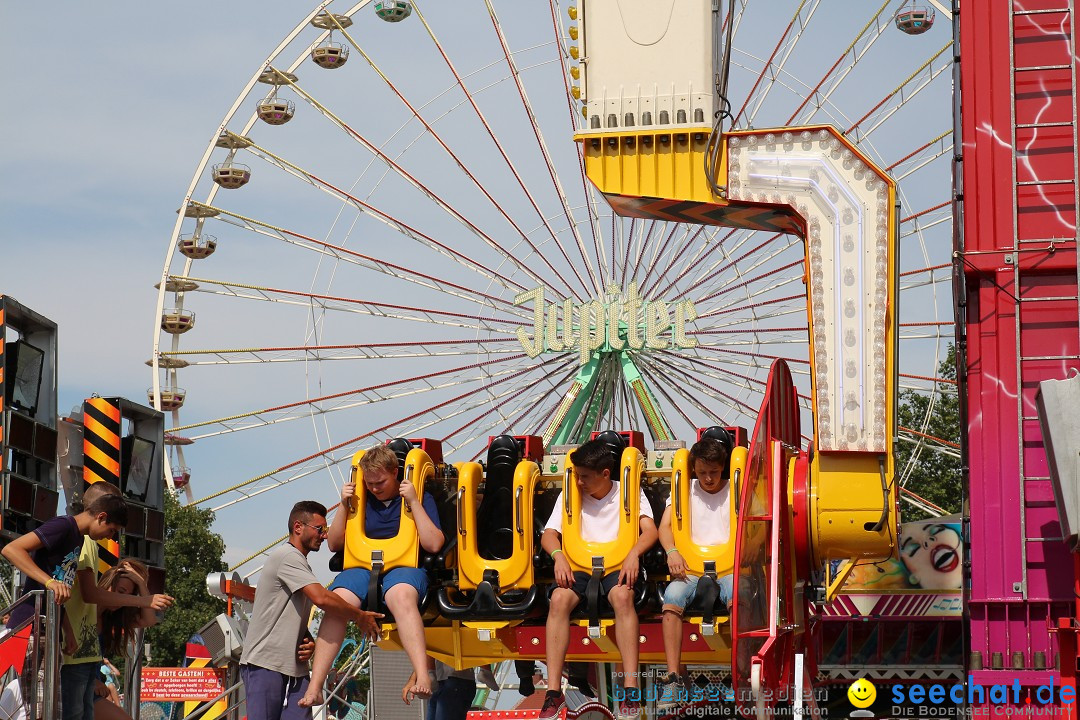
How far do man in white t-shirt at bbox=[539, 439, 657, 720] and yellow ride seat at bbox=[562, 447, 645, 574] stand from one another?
39 mm

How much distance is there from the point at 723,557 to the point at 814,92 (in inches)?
635

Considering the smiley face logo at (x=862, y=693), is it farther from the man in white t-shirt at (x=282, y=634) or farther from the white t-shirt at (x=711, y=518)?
the man in white t-shirt at (x=282, y=634)

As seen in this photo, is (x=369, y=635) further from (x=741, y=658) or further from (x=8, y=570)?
(x=8, y=570)

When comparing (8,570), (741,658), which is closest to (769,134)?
(741,658)

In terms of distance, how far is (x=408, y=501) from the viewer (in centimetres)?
873

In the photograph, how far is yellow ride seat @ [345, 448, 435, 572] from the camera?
8766 millimetres

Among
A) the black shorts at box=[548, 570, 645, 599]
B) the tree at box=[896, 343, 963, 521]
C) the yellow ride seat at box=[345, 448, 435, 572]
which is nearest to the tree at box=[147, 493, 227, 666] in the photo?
the tree at box=[896, 343, 963, 521]

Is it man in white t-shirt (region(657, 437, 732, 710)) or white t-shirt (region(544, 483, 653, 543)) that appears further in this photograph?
white t-shirt (region(544, 483, 653, 543))

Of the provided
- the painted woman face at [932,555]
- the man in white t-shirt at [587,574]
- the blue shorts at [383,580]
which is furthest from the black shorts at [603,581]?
the painted woman face at [932,555]

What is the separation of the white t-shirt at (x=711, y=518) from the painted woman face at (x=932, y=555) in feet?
14.8

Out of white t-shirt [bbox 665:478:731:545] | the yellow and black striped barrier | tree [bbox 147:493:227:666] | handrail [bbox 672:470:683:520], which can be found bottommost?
tree [bbox 147:493:227:666]

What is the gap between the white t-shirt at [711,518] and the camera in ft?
27.6

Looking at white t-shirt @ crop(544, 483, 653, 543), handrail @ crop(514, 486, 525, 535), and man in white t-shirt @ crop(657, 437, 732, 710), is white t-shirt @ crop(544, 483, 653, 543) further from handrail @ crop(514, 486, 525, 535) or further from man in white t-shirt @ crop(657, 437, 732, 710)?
man in white t-shirt @ crop(657, 437, 732, 710)

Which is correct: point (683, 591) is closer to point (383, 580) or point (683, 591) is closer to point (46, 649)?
point (383, 580)
